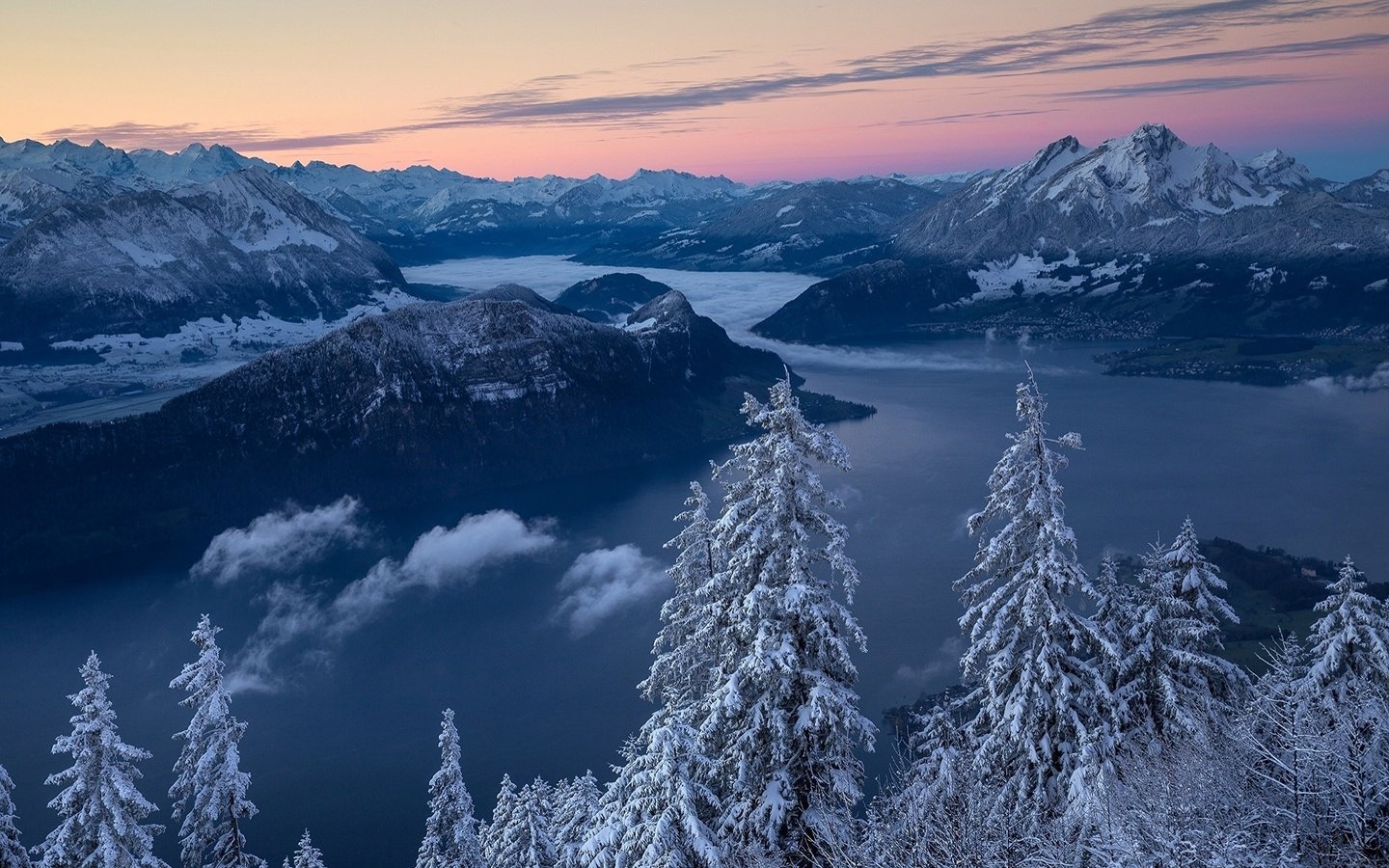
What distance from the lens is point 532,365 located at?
197 meters

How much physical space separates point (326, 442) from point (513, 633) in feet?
260

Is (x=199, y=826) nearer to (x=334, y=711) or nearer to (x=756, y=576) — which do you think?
(x=756, y=576)

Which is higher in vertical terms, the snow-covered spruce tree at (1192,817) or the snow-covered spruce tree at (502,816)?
the snow-covered spruce tree at (1192,817)

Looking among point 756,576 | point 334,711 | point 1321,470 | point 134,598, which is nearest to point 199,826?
point 756,576

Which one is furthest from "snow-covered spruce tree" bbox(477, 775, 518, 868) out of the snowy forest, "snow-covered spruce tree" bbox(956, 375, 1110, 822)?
"snow-covered spruce tree" bbox(956, 375, 1110, 822)

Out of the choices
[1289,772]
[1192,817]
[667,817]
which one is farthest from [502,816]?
[1289,772]

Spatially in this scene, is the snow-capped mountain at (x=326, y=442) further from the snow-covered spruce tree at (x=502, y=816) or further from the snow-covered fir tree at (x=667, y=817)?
the snow-covered fir tree at (x=667, y=817)

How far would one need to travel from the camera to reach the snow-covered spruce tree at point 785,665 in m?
21.4

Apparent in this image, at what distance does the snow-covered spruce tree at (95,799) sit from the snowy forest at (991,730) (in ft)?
0.28

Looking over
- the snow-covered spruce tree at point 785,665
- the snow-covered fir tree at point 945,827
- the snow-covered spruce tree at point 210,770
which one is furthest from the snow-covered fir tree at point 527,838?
the snow-covered spruce tree at point 785,665

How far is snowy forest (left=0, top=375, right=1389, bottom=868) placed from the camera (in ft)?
61.4

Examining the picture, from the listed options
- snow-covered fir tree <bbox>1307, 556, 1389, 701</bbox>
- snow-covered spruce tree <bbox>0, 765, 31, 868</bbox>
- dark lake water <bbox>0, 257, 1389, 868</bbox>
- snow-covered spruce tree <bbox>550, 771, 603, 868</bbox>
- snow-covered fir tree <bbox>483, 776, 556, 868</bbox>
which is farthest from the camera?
dark lake water <bbox>0, 257, 1389, 868</bbox>

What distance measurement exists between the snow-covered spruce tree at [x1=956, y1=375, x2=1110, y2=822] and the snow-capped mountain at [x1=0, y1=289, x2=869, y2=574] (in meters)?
156

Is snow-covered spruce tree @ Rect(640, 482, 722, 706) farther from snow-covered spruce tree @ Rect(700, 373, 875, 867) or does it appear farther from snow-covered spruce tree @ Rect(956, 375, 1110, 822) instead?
snow-covered spruce tree @ Rect(956, 375, 1110, 822)
